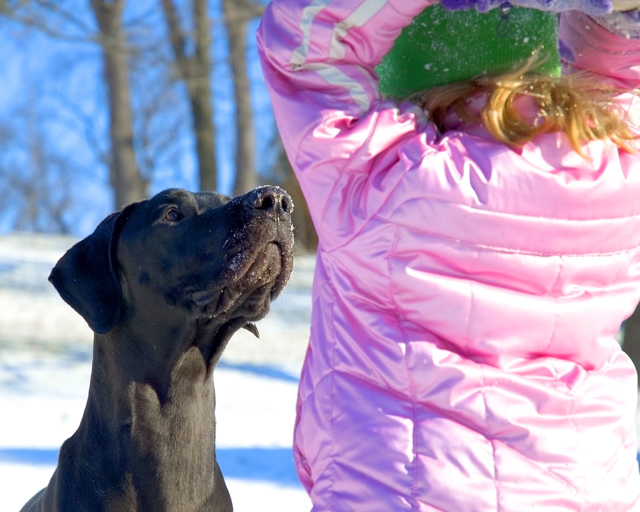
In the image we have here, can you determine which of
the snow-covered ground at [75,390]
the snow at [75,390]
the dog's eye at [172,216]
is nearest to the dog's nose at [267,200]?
the dog's eye at [172,216]

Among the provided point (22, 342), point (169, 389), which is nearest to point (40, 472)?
point (169, 389)

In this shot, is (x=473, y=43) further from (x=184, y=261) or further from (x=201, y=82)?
(x=201, y=82)

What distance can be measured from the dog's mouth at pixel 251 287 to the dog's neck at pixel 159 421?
20 cm

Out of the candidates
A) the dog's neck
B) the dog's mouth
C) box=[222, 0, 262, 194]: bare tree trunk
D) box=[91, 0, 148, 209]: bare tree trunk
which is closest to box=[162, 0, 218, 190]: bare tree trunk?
box=[222, 0, 262, 194]: bare tree trunk

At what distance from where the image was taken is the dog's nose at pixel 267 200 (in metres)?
3.06

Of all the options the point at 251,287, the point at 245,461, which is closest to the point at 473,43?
the point at 251,287

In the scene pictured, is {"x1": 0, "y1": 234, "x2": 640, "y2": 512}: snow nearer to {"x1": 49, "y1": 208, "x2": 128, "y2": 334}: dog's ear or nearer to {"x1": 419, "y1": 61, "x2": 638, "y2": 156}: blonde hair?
{"x1": 49, "y1": 208, "x2": 128, "y2": 334}: dog's ear

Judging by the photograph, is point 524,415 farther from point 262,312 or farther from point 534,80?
point 262,312

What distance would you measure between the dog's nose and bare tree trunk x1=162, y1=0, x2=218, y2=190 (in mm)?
12776

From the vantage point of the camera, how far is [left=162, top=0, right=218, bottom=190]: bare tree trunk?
52.4 feet

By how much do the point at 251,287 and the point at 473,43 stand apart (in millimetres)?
1124

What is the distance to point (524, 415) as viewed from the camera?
2398 mm

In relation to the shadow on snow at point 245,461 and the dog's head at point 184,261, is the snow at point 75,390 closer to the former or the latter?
the shadow on snow at point 245,461

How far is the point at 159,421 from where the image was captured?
10.9 ft
